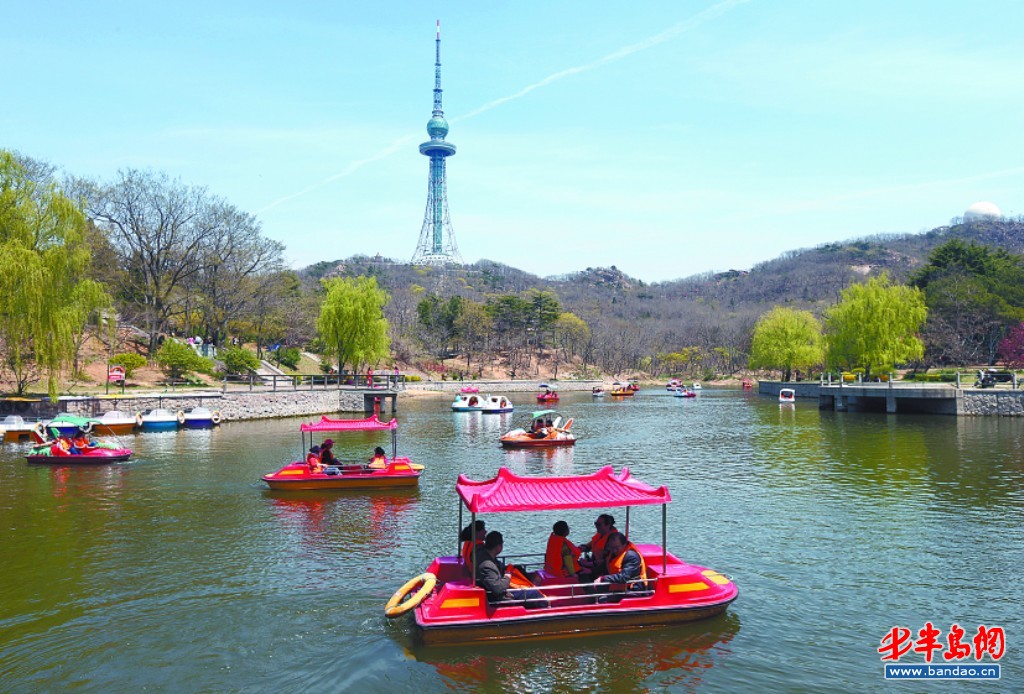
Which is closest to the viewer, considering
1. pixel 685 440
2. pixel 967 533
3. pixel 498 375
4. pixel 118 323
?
pixel 967 533

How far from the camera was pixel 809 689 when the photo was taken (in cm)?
1109

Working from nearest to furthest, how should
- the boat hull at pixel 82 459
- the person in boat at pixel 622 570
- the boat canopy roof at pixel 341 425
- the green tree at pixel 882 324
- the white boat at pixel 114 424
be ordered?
the person in boat at pixel 622 570, the boat canopy roof at pixel 341 425, the boat hull at pixel 82 459, the white boat at pixel 114 424, the green tree at pixel 882 324

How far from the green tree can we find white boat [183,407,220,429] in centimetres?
5955

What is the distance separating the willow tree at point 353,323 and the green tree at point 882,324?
46.9 meters

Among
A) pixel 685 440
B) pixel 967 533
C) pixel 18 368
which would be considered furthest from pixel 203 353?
pixel 967 533

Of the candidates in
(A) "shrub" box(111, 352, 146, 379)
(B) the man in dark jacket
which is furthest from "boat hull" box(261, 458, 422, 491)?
(A) "shrub" box(111, 352, 146, 379)

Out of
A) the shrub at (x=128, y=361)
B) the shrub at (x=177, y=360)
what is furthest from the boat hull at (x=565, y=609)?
the shrub at (x=177, y=360)

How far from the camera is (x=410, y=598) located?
13.1 m

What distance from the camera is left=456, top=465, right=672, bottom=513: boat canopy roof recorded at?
13289mm

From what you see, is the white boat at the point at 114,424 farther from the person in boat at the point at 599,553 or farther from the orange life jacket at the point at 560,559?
the person in boat at the point at 599,553

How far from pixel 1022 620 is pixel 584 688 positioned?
29.1 feet

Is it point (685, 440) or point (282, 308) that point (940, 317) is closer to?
point (685, 440)

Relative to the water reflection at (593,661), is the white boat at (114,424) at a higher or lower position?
higher

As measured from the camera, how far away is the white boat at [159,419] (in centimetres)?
4306
